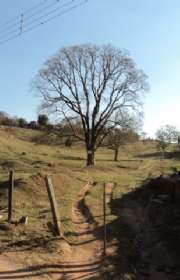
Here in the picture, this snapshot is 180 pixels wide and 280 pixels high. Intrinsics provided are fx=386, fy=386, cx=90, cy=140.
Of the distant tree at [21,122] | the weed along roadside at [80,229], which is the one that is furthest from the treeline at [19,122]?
the weed along roadside at [80,229]

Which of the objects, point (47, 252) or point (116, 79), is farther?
point (116, 79)

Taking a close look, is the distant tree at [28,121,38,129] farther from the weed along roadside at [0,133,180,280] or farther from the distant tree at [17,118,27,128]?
the weed along roadside at [0,133,180,280]

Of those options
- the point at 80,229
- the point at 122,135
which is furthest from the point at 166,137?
the point at 80,229

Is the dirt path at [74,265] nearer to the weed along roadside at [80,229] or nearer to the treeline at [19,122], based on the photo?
the weed along roadside at [80,229]

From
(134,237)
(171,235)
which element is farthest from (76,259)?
(171,235)

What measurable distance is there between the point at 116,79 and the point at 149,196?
24.4 meters

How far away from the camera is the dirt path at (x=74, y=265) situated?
1037 centimetres

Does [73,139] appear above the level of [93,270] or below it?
above

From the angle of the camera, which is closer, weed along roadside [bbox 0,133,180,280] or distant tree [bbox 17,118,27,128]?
weed along roadside [bbox 0,133,180,280]

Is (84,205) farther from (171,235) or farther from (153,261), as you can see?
(153,261)

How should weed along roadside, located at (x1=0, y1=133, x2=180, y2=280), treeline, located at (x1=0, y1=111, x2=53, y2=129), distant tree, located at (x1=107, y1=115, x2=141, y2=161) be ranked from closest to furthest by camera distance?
weed along roadside, located at (x1=0, y1=133, x2=180, y2=280), distant tree, located at (x1=107, y1=115, x2=141, y2=161), treeline, located at (x1=0, y1=111, x2=53, y2=129)

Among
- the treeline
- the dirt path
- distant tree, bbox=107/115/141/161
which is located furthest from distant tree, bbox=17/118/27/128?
the dirt path

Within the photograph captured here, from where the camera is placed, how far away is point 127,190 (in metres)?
26.6

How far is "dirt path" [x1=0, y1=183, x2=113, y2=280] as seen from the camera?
34.0 ft
